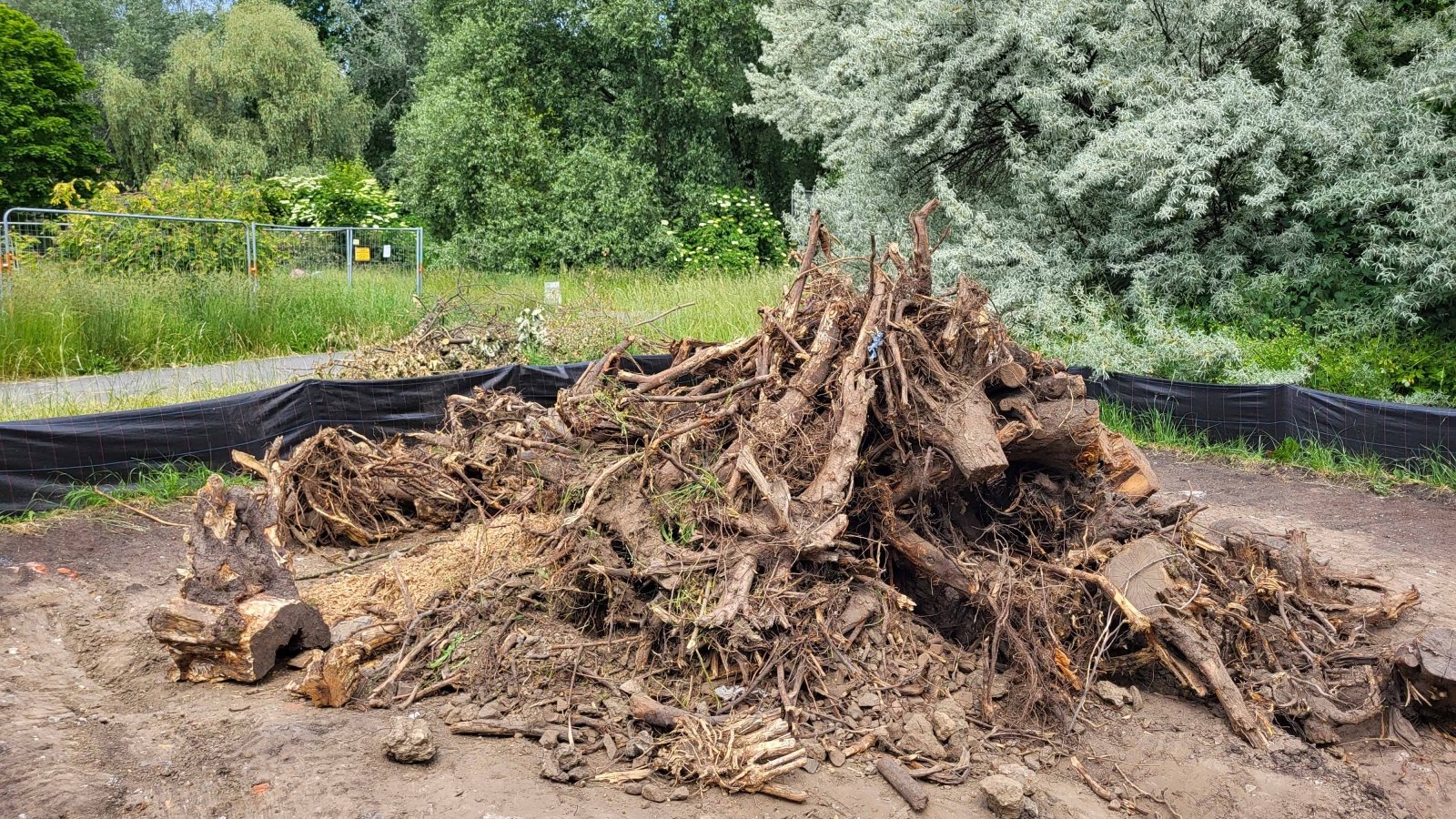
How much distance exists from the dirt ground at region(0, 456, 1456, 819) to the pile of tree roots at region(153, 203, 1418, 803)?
0.45ft

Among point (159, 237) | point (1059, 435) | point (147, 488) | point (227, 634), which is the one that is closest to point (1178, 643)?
point (1059, 435)

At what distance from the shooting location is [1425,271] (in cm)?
945

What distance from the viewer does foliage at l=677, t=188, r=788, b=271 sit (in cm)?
2075

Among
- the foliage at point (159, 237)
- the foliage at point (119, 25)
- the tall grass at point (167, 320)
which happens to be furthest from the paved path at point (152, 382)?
the foliage at point (119, 25)

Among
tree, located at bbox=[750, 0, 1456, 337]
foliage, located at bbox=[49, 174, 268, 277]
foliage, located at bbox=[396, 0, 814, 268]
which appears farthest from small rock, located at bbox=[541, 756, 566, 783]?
foliage, located at bbox=[396, 0, 814, 268]

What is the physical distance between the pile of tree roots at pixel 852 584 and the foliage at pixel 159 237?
29.9 feet

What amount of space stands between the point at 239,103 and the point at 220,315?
17.2 m

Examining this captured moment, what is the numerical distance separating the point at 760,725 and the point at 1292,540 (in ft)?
11.2

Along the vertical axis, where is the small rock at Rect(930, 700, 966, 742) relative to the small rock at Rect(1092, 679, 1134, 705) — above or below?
above

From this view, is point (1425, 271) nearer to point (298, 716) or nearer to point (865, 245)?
point (865, 245)

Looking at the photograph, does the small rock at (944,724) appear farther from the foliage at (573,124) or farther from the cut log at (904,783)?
the foliage at (573,124)

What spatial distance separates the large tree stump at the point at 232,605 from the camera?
4188 mm

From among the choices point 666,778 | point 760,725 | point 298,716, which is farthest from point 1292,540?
point 298,716

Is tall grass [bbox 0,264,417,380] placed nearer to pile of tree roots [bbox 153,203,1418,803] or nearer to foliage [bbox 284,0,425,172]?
pile of tree roots [bbox 153,203,1418,803]
